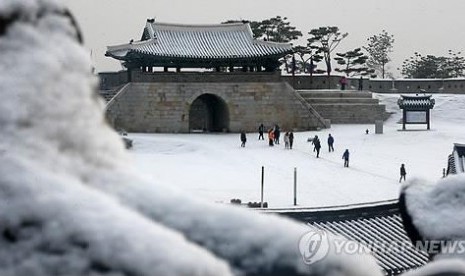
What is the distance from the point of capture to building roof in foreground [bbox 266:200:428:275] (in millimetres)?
5516

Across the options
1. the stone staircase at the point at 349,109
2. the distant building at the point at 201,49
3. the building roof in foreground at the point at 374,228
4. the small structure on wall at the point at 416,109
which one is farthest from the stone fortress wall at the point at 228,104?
the building roof in foreground at the point at 374,228

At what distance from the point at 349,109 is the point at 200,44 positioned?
268 inches

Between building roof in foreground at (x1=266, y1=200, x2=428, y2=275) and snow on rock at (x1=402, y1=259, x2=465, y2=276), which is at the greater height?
snow on rock at (x1=402, y1=259, x2=465, y2=276)

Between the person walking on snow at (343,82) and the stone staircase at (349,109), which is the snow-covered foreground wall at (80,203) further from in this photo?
the person walking on snow at (343,82)

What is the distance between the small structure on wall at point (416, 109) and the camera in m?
25.2

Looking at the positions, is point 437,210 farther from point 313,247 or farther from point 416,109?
point 416,109

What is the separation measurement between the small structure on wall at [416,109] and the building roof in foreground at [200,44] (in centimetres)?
566

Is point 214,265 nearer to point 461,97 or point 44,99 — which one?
point 44,99

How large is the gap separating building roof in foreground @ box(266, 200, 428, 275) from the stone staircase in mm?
23940

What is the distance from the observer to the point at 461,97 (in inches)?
1315

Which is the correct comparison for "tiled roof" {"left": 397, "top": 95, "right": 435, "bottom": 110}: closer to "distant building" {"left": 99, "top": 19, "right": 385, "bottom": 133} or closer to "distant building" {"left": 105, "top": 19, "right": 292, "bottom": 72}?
"distant building" {"left": 99, "top": 19, "right": 385, "bottom": 133}

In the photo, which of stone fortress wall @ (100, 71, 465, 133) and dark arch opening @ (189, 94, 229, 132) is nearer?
stone fortress wall @ (100, 71, 465, 133)

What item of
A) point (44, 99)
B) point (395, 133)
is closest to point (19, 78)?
point (44, 99)

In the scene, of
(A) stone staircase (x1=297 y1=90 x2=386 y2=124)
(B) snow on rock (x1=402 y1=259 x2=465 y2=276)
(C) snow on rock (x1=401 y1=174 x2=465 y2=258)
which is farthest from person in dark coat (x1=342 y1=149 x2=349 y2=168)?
(B) snow on rock (x1=402 y1=259 x2=465 y2=276)
